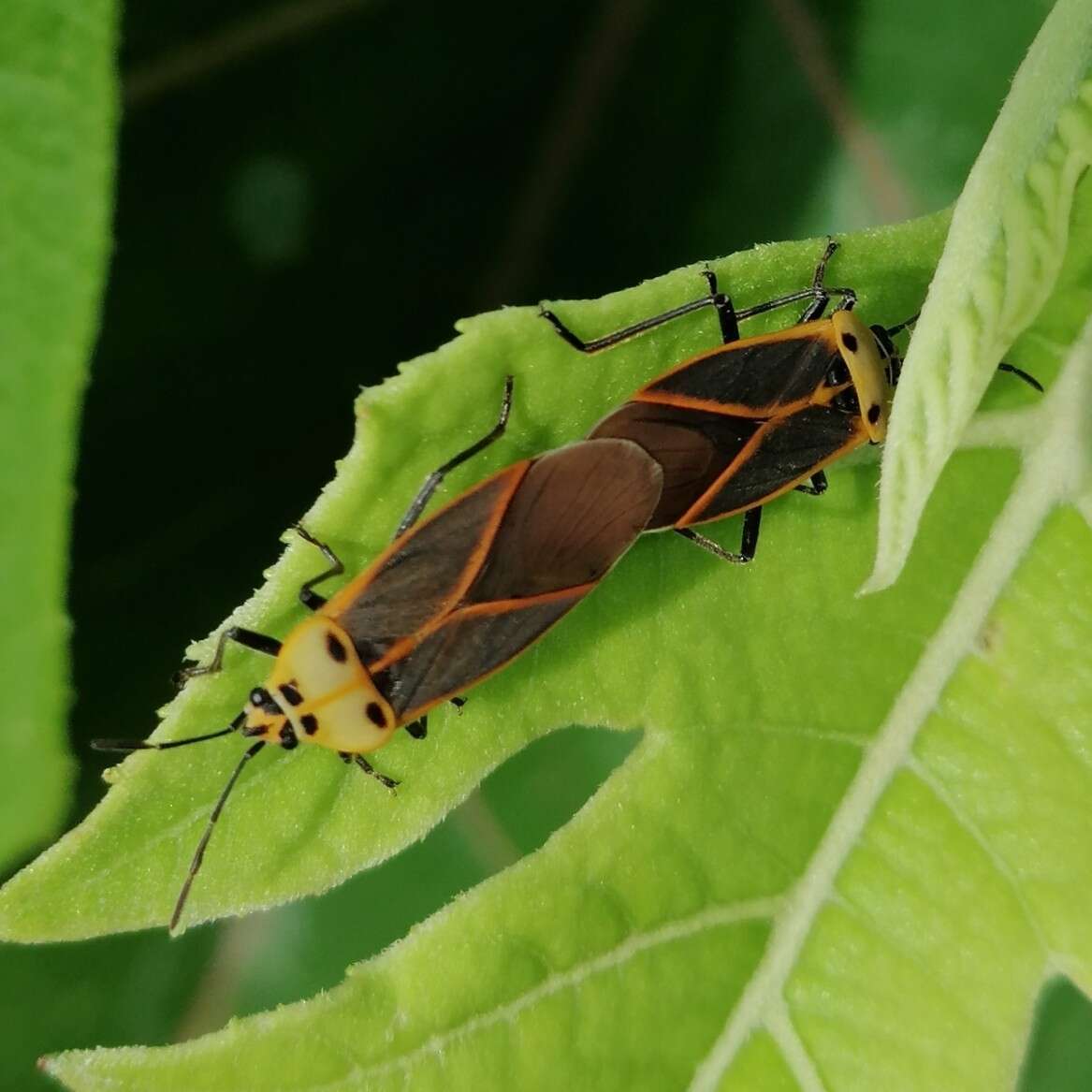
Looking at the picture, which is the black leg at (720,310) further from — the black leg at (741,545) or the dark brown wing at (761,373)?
the black leg at (741,545)

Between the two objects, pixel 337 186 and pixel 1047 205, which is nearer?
pixel 1047 205

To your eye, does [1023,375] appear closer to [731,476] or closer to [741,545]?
[741,545]

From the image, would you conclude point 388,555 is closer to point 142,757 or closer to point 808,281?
point 142,757

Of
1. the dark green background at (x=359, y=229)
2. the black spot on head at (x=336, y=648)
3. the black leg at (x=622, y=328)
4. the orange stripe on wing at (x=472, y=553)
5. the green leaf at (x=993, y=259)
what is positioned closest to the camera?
the green leaf at (x=993, y=259)

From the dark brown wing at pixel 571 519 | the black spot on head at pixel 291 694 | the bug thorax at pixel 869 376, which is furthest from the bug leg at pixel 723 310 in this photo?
the black spot on head at pixel 291 694

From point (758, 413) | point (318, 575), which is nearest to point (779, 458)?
point (758, 413)

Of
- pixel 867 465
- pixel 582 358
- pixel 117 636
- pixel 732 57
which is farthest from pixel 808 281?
pixel 117 636
